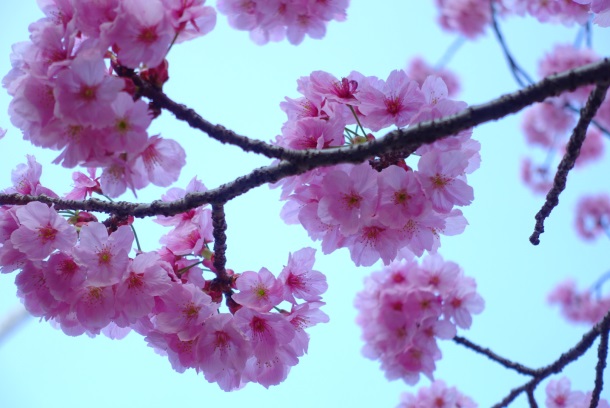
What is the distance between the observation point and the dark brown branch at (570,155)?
146 centimetres

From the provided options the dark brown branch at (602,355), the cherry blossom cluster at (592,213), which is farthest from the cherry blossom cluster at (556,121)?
the dark brown branch at (602,355)

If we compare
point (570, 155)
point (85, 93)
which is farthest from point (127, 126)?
point (570, 155)

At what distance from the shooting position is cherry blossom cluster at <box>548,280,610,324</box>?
859 cm

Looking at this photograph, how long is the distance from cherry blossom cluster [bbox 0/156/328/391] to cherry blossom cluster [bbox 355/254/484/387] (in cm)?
151

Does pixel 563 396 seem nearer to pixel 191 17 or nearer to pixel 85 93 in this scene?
pixel 191 17

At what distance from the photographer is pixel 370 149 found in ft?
4.71

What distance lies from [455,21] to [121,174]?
8.66 metres

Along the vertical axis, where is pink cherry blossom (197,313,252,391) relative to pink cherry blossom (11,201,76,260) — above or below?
below

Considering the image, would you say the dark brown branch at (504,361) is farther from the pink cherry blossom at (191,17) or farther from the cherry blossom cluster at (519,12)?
the pink cherry blossom at (191,17)

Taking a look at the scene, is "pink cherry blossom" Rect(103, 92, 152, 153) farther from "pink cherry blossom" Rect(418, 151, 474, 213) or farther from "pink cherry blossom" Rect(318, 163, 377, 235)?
"pink cherry blossom" Rect(418, 151, 474, 213)

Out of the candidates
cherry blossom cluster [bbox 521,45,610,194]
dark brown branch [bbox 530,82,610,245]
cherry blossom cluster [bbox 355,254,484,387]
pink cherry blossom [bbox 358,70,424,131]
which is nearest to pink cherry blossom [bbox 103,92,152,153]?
pink cherry blossom [bbox 358,70,424,131]

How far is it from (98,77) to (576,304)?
9228 mm

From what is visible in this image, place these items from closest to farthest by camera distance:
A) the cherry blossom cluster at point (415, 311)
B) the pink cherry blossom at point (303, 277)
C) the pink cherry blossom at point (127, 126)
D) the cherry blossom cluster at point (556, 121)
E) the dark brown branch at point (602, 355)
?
the pink cherry blossom at point (127, 126) → the pink cherry blossom at point (303, 277) → the dark brown branch at point (602, 355) → the cherry blossom cluster at point (415, 311) → the cherry blossom cluster at point (556, 121)

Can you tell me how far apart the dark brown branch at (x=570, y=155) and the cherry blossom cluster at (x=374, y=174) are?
220 millimetres
